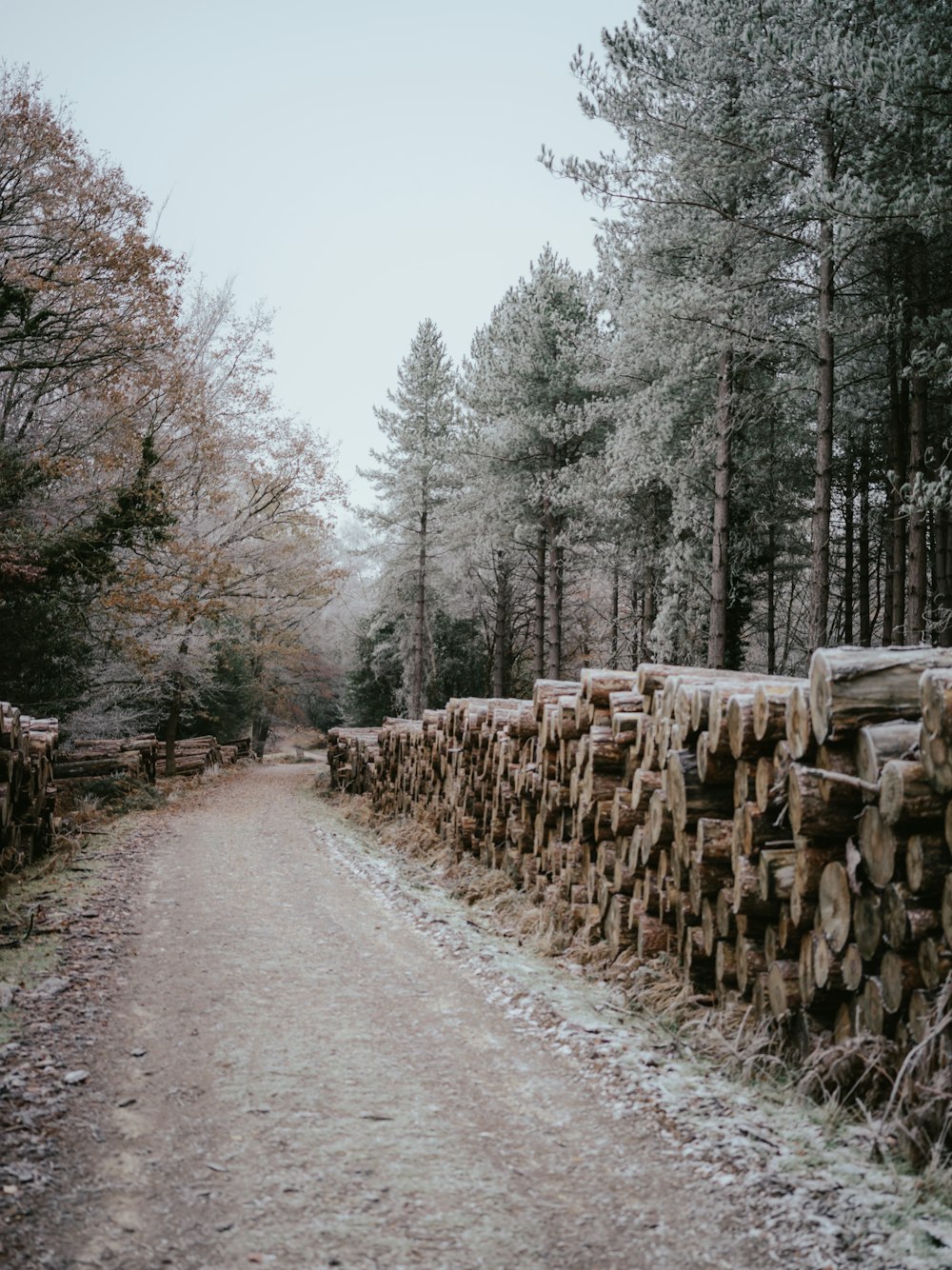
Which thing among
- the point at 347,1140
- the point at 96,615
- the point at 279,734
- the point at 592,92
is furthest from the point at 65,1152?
the point at 279,734

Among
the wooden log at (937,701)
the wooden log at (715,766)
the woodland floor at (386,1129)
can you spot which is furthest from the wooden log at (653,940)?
the wooden log at (937,701)

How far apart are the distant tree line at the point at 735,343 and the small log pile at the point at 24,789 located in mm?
10646

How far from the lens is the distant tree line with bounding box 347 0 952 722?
40.4 feet

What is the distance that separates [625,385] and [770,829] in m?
17.5

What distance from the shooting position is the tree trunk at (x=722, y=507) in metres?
16.9

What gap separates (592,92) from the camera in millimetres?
15016

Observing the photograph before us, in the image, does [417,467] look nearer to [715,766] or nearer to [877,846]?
[715,766]

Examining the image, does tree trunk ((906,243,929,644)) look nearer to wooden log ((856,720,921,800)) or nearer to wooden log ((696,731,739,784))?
wooden log ((696,731,739,784))

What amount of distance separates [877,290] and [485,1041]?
15418mm

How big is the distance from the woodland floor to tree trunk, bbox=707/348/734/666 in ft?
35.9

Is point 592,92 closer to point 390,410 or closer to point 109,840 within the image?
point 109,840

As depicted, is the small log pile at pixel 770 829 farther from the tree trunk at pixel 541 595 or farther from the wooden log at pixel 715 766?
the tree trunk at pixel 541 595

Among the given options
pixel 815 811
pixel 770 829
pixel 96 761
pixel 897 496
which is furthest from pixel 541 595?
pixel 815 811

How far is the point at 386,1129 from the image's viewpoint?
393 centimetres
